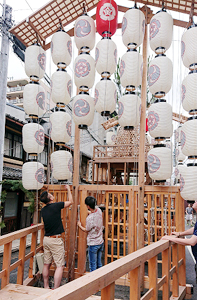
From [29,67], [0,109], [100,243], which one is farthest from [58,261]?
[0,109]

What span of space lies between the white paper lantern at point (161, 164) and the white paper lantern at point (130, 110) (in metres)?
0.62

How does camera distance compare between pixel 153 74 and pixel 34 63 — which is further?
pixel 34 63

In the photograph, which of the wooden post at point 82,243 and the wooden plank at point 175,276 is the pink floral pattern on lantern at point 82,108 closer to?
the wooden post at point 82,243

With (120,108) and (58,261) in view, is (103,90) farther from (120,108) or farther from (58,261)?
(58,261)

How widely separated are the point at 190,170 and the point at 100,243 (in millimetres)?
2065

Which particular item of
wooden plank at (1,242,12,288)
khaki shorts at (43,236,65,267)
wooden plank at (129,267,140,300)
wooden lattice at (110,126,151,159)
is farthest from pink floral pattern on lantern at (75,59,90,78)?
wooden lattice at (110,126,151,159)

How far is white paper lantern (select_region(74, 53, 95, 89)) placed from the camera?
463 cm

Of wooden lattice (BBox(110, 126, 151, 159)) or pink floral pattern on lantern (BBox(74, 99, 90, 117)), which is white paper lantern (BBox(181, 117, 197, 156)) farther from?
wooden lattice (BBox(110, 126, 151, 159))

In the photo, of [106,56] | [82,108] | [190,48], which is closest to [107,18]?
[106,56]

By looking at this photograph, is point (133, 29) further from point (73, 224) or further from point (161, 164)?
point (73, 224)

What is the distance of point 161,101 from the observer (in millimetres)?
4348

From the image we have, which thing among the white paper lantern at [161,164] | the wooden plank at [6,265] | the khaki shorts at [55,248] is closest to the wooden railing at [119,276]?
the white paper lantern at [161,164]

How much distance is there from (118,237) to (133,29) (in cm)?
395

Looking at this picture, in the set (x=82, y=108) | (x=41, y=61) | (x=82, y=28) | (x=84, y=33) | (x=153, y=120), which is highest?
(x=82, y=28)
